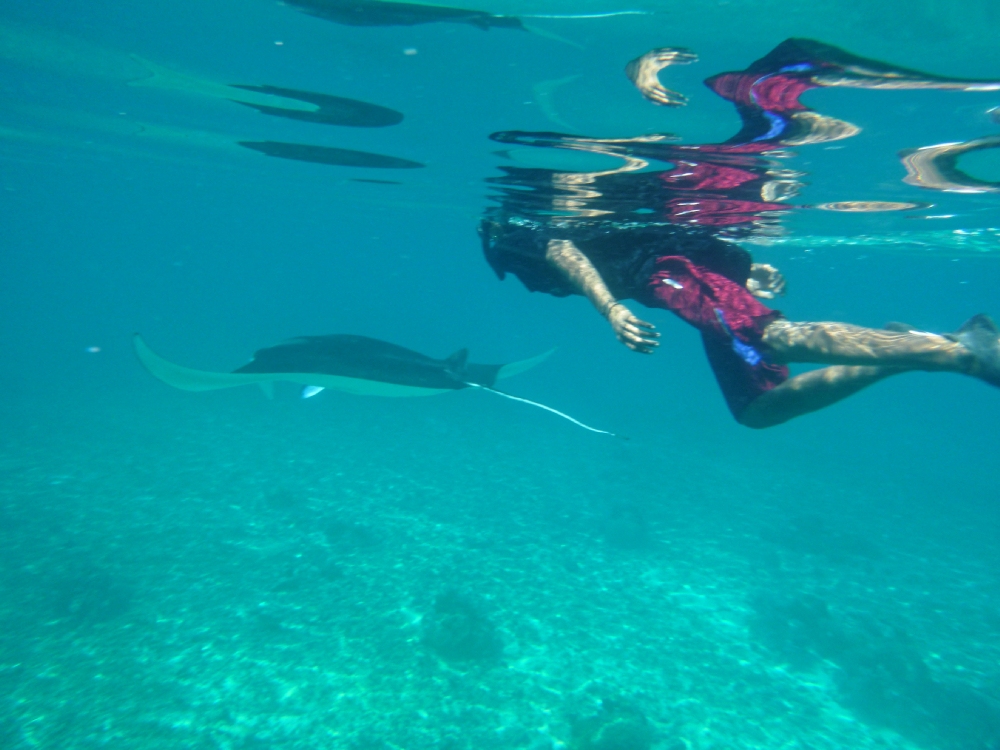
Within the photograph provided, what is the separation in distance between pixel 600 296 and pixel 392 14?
4.76 m

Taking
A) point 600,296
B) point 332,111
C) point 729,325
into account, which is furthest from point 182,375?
point 729,325

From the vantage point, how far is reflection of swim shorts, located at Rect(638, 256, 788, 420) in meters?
4.16

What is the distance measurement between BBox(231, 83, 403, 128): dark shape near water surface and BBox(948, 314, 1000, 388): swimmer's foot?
32.3ft

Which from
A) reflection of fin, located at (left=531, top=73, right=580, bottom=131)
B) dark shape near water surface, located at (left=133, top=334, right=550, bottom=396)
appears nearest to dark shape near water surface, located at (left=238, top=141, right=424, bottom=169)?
reflection of fin, located at (left=531, top=73, right=580, bottom=131)

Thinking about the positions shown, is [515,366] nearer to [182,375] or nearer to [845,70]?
[182,375]

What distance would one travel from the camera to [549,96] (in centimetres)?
746

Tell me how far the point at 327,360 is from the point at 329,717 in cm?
562

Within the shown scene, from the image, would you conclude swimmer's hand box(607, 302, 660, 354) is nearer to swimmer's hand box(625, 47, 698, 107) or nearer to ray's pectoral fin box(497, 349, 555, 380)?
swimmer's hand box(625, 47, 698, 107)

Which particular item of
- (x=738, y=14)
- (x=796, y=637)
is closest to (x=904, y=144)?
(x=738, y=14)

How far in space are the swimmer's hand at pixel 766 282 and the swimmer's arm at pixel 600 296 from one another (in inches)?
115

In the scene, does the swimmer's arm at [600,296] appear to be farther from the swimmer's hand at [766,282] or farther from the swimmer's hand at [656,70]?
the swimmer's hand at [766,282]

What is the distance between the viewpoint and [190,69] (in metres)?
9.28

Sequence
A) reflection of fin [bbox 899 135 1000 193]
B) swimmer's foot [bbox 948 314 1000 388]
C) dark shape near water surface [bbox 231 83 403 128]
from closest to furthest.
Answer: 1. swimmer's foot [bbox 948 314 1000 388]
2. reflection of fin [bbox 899 135 1000 193]
3. dark shape near water surface [bbox 231 83 403 128]

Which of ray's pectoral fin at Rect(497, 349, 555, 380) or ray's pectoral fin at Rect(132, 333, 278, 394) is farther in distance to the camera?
ray's pectoral fin at Rect(497, 349, 555, 380)
